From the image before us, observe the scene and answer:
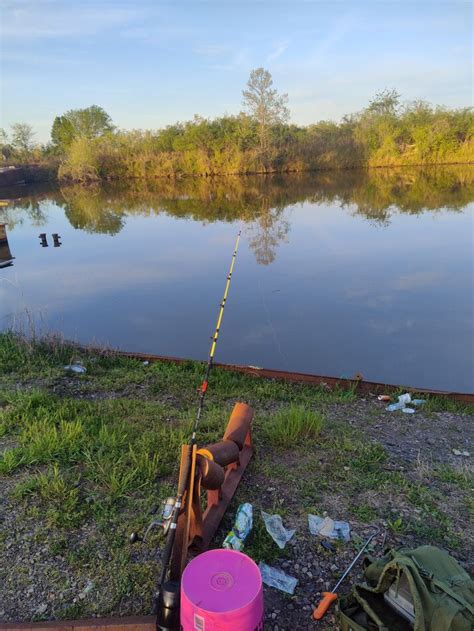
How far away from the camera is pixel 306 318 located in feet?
28.0

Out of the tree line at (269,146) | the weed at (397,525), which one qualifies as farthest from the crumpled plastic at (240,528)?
the tree line at (269,146)

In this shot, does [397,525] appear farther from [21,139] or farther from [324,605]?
[21,139]

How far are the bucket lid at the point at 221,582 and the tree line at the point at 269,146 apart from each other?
1529 inches

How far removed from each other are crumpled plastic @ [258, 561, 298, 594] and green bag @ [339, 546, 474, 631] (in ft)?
1.14

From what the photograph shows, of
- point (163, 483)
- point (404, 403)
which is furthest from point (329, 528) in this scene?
point (404, 403)

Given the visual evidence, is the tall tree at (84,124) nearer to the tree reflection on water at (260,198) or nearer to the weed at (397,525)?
the tree reflection on water at (260,198)

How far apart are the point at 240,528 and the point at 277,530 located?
8.9 inches

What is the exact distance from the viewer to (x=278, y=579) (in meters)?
2.54

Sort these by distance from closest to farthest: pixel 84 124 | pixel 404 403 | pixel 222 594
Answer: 1. pixel 222 594
2. pixel 404 403
3. pixel 84 124

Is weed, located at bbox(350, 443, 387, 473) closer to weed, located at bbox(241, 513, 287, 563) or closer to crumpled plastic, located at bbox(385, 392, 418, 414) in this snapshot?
weed, located at bbox(241, 513, 287, 563)

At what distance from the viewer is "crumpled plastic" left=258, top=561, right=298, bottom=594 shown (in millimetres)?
2484

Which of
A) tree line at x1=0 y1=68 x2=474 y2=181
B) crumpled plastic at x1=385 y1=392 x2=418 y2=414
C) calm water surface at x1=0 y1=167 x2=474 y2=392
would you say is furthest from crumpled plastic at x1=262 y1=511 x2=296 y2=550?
tree line at x1=0 y1=68 x2=474 y2=181

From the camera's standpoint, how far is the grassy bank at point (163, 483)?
2.55m

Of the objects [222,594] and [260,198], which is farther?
[260,198]
